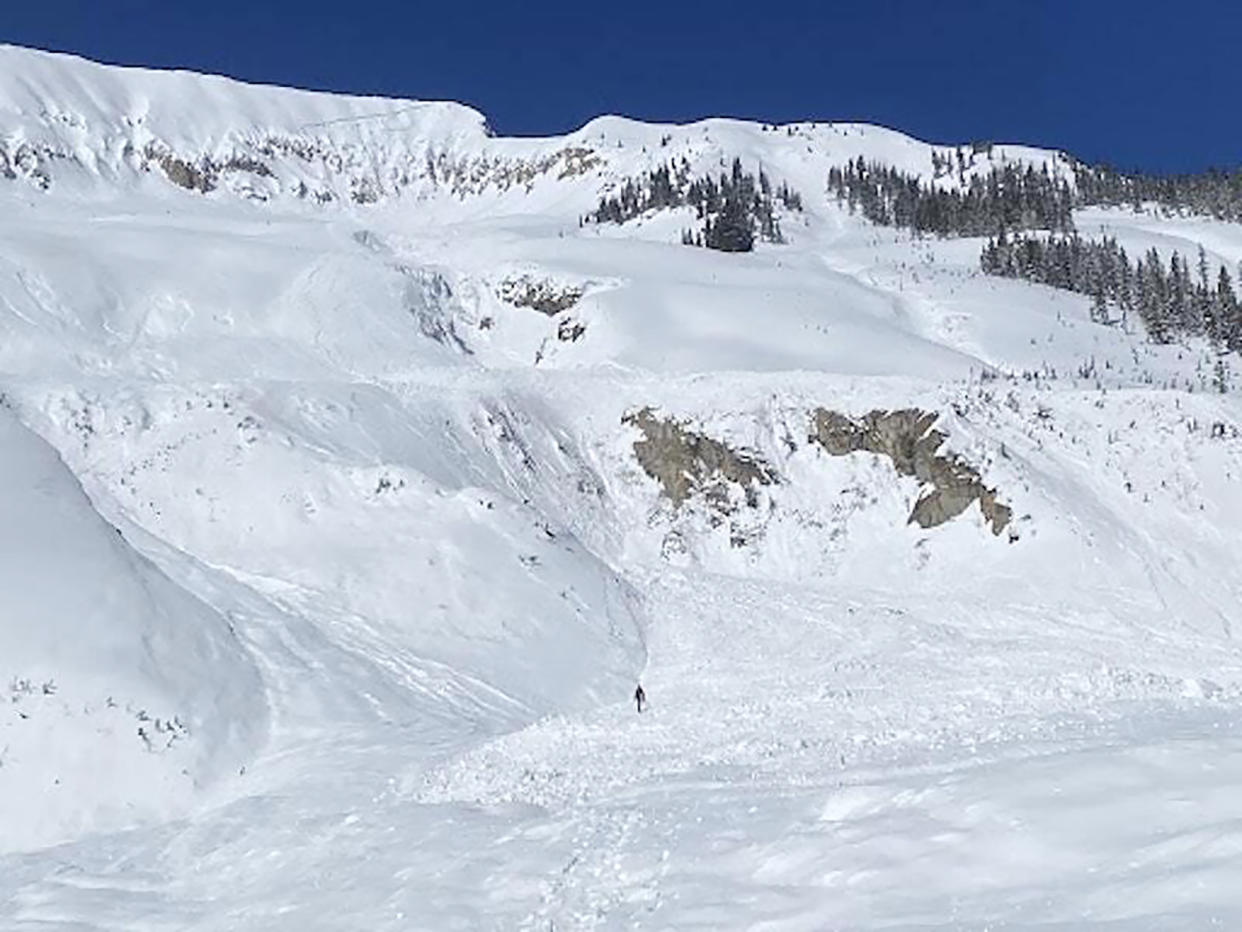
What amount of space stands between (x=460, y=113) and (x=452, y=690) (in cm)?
13480

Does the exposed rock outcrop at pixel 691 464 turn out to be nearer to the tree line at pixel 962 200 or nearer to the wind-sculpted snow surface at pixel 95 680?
the wind-sculpted snow surface at pixel 95 680

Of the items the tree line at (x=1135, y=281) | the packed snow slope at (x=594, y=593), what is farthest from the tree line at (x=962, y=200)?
the packed snow slope at (x=594, y=593)

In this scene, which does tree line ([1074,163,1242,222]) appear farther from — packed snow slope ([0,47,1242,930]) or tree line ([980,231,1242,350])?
packed snow slope ([0,47,1242,930])

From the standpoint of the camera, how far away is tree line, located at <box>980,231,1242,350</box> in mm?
57000

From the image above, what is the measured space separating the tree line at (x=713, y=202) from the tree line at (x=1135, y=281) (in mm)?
16531

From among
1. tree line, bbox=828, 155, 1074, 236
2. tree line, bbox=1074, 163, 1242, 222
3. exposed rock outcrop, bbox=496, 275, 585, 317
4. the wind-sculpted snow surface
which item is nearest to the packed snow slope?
the wind-sculpted snow surface

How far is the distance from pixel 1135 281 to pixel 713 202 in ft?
129

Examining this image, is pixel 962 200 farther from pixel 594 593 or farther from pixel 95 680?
pixel 95 680

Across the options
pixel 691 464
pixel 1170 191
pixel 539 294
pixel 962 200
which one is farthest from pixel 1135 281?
pixel 1170 191

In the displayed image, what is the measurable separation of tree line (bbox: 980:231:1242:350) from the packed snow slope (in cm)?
451

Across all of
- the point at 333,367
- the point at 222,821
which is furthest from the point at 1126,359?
the point at 222,821

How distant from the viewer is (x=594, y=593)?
28531 millimetres

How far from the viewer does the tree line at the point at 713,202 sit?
2923 inches

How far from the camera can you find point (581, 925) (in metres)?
8.92
